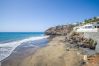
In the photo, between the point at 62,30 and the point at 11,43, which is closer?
the point at 11,43

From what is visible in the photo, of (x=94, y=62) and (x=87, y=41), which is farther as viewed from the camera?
(x=87, y=41)

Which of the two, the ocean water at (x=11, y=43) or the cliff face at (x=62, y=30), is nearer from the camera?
the ocean water at (x=11, y=43)

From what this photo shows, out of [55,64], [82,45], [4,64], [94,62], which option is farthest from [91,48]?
[4,64]

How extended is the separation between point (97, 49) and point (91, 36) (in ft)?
14.3

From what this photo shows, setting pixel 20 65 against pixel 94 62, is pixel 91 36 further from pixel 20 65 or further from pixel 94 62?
pixel 20 65

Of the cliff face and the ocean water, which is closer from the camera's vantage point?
the ocean water

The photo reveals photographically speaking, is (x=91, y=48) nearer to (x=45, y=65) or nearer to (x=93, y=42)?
(x=93, y=42)

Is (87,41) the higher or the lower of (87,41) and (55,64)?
the higher

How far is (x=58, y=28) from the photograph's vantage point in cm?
8550

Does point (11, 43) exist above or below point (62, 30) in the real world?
below

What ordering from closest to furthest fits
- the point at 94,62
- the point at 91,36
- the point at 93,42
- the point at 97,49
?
the point at 94,62
the point at 97,49
the point at 93,42
the point at 91,36

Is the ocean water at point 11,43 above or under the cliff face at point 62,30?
under

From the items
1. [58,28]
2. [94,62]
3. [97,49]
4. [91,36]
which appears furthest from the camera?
[58,28]

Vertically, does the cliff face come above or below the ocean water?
above
